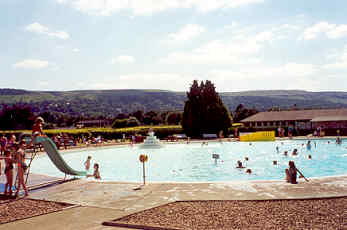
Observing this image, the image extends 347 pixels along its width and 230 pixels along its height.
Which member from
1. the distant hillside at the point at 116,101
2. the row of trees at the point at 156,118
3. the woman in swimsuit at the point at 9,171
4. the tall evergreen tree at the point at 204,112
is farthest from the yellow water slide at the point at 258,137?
the distant hillside at the point at 116,101

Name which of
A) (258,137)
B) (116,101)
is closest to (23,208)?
(258,137)

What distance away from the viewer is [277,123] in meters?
52.8

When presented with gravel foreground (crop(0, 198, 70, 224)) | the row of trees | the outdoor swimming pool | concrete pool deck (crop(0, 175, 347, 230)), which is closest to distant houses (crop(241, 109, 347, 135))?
the outdoor swimming pool

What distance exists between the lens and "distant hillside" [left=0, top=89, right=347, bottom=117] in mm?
167000

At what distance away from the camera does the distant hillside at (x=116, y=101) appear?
167000 millimetres

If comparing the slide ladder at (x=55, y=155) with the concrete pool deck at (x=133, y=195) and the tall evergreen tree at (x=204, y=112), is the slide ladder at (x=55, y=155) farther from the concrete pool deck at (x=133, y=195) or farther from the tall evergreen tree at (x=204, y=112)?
the tall evergreen tree at (x=204, y=112)

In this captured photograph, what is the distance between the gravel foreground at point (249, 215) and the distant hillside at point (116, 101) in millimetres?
155064

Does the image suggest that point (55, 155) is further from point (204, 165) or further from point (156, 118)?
point (156, 118)

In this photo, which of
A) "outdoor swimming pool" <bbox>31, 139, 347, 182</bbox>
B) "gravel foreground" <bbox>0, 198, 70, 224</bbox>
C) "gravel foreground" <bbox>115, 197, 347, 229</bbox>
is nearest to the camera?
"gravel foreground" <bbox>115, 197, 347, 229</bbox>

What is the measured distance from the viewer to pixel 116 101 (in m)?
177

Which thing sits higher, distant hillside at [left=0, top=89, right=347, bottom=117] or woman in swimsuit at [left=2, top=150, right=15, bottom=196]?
distant hillside at [left=0, top=89, right=347, bottom=117]

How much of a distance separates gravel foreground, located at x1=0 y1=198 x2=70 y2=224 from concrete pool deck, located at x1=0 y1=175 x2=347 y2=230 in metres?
0.36

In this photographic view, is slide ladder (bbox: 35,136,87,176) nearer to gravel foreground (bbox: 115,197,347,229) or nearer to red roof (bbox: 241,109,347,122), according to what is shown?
gravel foreground (bbox: 115,197,347,229)

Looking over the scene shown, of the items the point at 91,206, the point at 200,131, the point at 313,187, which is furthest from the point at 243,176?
the point at 200,131
